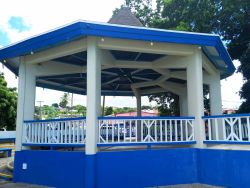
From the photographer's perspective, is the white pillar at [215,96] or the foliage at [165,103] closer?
the white pillar at [215,96]

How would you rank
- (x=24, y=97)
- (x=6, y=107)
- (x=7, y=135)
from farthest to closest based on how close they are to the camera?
1. (x=6, y=107)
2. (x=7, y=135)
3. (x=24, y=97)

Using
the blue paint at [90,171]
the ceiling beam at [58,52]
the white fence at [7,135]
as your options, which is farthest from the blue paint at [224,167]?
the white fence at [7,135]

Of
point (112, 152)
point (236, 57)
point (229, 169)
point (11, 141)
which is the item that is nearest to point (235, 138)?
point (229, 169)

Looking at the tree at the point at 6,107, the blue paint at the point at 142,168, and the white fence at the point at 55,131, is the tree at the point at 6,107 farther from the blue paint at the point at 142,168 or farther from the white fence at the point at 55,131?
the blue paint at the point at 142,168

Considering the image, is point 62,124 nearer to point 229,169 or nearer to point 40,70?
point 40,70

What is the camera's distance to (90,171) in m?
6.30

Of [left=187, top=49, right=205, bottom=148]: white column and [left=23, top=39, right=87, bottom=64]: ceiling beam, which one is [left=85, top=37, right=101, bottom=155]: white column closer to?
[left=23, top=39, right=87, bottom=64]: ceiling beam

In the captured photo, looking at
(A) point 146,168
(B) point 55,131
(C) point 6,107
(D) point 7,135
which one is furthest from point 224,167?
(C) point 6,107

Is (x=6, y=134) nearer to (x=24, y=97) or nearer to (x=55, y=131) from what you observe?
(x=24, y=97)

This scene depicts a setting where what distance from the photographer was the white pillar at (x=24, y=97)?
8039 mm

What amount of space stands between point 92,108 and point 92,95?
331mm

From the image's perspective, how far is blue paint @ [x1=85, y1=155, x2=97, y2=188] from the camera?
6266mm

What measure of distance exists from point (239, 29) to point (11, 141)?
22060 millimetres

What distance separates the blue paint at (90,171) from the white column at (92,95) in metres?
0.14
